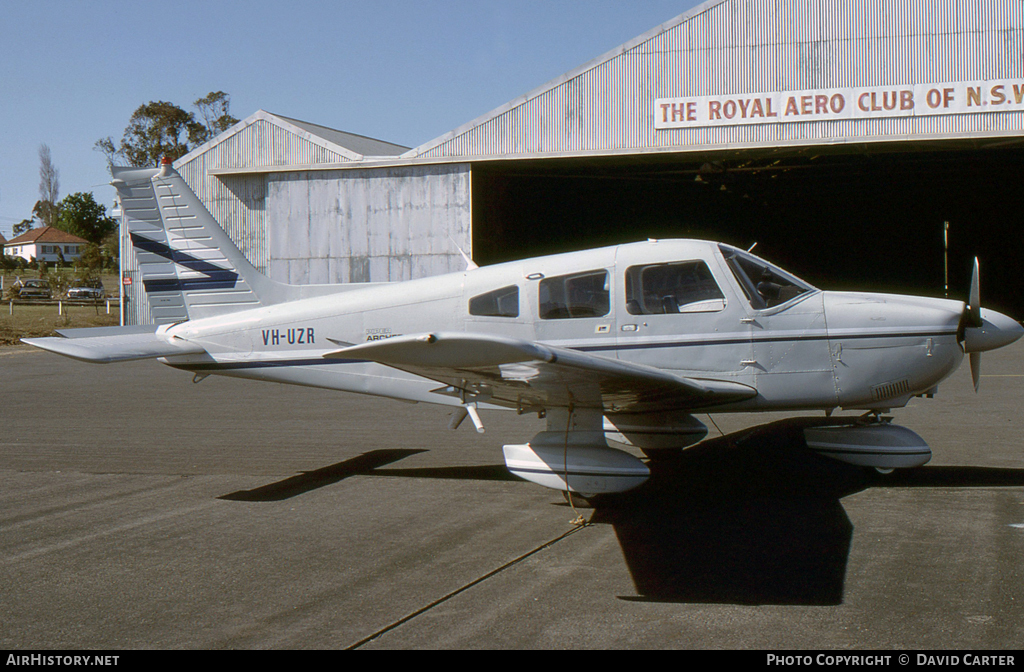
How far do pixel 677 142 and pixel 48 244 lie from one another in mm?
120107

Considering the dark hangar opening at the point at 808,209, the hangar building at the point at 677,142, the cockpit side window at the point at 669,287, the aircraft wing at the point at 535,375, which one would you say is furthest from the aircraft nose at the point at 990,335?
the dark hangar opening at the point at 808,209

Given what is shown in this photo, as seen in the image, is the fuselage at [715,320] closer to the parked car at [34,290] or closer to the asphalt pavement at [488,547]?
the asphalt pavement at [488,547]

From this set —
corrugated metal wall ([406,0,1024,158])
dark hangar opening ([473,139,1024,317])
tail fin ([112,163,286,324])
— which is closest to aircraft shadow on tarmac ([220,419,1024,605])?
tail fin ([112,163,286,324])

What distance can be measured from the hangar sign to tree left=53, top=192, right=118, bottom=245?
97.9 metres

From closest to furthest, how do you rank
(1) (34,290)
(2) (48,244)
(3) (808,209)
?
(3) (808,209) → (1) (34,290) → (2) (48,244)

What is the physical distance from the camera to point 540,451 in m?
6.44

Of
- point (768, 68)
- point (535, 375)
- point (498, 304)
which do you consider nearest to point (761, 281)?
point (498, 304)

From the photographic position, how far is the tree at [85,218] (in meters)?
103

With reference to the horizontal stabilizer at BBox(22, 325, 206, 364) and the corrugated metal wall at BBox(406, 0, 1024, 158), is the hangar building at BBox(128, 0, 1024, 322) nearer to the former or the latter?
the corrugated metal wall at BBox(406, 0, 1024, 158)

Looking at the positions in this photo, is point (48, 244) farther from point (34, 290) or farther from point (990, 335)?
point (990, 335)

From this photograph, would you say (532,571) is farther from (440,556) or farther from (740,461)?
(740,461)

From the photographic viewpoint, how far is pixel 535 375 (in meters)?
5.23
